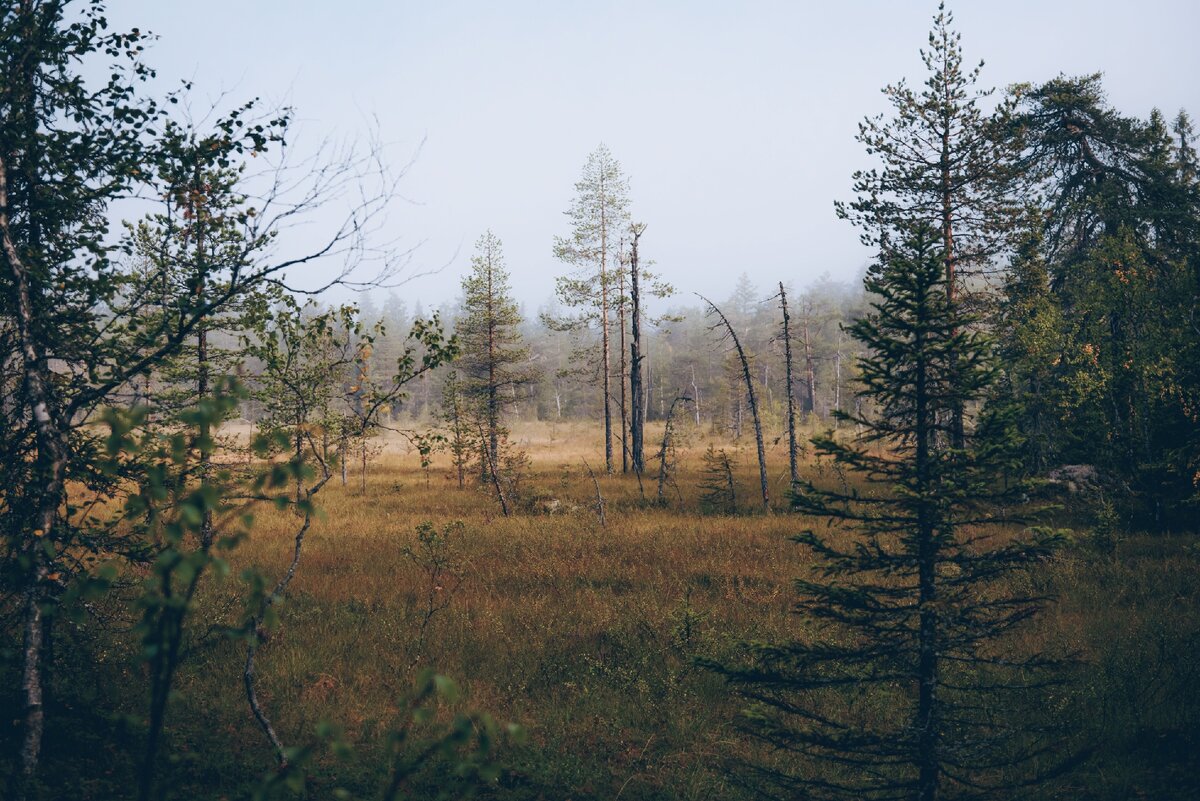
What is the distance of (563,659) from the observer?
8305 millimetres

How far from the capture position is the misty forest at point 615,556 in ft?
14.5

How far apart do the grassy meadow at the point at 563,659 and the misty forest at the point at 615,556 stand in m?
0.05

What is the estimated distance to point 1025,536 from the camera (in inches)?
563

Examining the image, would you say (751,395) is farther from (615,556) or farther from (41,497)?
(41,497)

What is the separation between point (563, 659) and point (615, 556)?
15.2 ft

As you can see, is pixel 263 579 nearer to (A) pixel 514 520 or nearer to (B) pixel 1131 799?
(B) pixel 1131 799

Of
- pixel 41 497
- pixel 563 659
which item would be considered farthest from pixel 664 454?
pixel 41 497

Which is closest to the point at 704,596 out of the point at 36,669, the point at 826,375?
the point at 36,669

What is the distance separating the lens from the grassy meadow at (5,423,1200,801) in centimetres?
578

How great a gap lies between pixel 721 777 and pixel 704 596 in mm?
4744

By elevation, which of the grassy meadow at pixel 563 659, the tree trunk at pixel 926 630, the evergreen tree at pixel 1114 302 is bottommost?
the grassy meadow at pixel 563 659

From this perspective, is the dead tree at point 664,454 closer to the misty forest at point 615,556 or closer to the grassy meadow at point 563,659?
the misty forest at point 615,556

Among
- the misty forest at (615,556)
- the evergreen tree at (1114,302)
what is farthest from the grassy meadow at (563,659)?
the evergreen tree at (1114,302)

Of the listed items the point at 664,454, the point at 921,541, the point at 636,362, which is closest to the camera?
the point at 921,541
